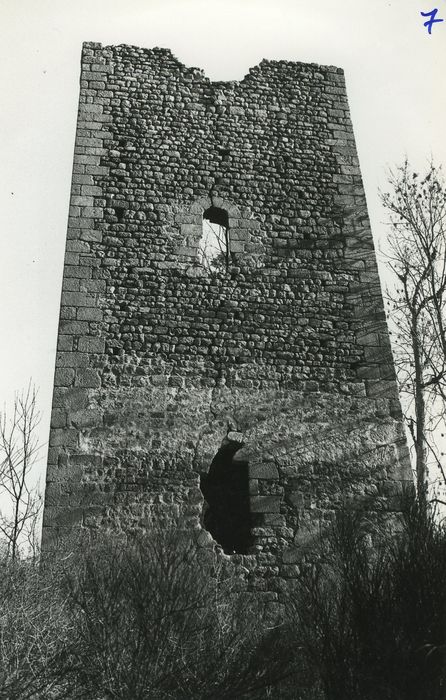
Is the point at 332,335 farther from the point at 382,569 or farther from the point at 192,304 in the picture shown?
the point at 382,569

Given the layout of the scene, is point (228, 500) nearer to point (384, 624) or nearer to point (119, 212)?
point (384, 624)

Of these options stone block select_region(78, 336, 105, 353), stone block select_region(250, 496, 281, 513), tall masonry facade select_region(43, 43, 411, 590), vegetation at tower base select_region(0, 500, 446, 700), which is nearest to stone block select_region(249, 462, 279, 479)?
tall masonry facade select_region(43, 43, 411, 590)

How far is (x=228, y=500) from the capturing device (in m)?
7.11

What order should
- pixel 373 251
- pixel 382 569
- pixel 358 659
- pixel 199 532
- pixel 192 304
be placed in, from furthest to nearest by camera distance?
pixel 373 251, pixel 192 304, pixel 199 532, pixel 382 569, pixel 358 659

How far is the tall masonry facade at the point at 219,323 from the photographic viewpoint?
686cm

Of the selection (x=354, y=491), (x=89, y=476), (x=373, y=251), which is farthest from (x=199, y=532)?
(x=373, y=251)

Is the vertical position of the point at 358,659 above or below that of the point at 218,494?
below

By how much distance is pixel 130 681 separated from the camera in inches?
167

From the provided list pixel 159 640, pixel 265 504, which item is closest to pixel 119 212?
pixel 265 504

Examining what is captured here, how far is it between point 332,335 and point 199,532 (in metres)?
2.78

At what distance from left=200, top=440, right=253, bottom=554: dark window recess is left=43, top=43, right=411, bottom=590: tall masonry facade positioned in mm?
16

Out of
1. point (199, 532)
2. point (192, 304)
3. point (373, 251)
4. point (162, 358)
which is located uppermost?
point (373, 251)

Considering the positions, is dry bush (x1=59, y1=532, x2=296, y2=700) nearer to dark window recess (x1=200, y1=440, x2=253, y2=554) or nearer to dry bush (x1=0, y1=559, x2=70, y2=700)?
dry bush (x1=0, y1=559, x2=70, y2=700)

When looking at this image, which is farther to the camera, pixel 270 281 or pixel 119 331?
pixel 270 281
